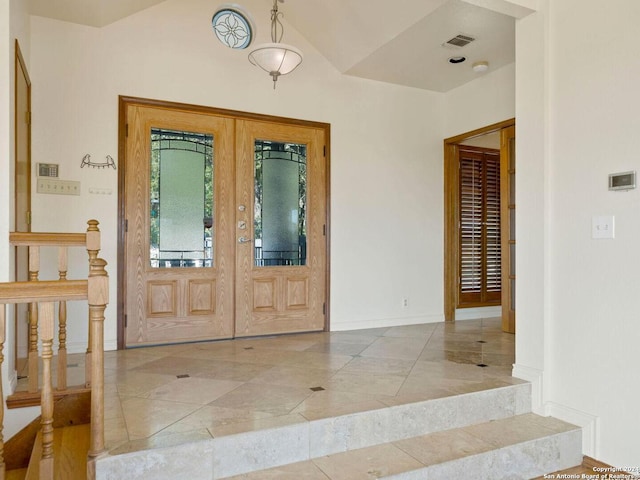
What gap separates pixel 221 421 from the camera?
91.7 inches

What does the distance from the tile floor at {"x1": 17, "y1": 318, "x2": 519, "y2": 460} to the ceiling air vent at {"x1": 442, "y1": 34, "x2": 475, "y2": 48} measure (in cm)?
281

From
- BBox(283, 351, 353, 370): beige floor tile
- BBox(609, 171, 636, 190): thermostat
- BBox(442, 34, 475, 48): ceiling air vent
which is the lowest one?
BBox(283, 351, 353, 370): beige floor tile

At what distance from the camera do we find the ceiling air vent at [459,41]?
4.04 m

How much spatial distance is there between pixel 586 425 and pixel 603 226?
1221mm

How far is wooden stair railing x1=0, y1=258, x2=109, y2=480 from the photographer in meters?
1.70

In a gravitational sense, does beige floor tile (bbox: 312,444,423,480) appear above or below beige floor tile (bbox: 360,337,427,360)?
below

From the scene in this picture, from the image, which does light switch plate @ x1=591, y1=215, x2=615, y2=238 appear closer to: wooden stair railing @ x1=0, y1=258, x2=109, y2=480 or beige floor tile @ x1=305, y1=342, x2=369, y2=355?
beige floor tile @ x1=305, y1=342, x2=369, y2=355

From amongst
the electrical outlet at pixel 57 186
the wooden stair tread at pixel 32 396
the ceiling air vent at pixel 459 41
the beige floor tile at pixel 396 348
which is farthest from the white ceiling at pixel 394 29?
the wooden stair tread at pixel 32 396

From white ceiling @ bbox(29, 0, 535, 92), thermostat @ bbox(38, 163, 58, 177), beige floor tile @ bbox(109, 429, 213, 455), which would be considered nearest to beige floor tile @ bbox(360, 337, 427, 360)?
beige floor tile @ bbox(109, 429, 213, 455)

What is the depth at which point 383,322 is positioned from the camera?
5.07 metres

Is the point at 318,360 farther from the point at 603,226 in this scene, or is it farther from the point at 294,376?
the point at 603,226

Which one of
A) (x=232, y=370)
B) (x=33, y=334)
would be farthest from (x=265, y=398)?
(x=33, y=334)

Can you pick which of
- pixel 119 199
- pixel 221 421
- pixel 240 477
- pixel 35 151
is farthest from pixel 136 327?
pixel 240 477

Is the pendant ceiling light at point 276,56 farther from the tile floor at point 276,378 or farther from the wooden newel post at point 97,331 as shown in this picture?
the tile floor at point 276,378
